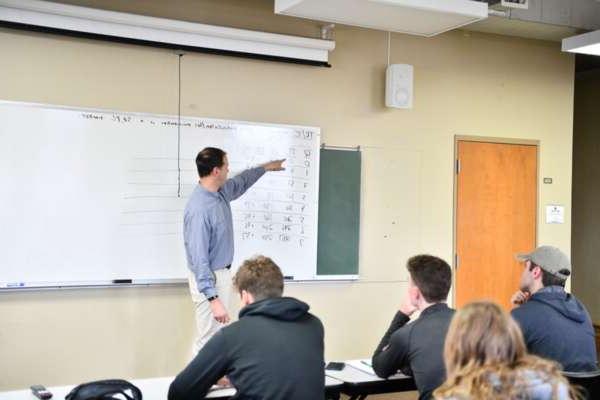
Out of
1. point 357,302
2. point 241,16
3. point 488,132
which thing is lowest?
point 357,302

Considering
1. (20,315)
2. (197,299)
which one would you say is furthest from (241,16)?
(20,315)

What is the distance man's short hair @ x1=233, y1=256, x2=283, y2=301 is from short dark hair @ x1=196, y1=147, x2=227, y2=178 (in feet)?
5.02

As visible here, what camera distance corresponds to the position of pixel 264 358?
2.53 metres

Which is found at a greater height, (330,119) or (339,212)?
(330,119)

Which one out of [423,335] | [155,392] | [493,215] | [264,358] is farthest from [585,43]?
[155,392]

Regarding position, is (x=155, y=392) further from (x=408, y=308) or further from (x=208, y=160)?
(x=208, y=160)

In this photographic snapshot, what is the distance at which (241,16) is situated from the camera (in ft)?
16.8

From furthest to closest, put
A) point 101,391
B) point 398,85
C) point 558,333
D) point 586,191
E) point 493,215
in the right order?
1. point 586,191
2. point 493,215
3. point 398,85
4. point 558,333
5. point 101,391

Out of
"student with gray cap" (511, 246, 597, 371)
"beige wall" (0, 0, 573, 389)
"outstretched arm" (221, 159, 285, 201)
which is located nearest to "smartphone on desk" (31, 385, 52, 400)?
"beige wall" (0, 0, 573, 389)

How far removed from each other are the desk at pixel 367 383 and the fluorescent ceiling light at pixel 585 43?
2815 mm

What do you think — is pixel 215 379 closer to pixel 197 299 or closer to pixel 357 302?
pixel 197 299

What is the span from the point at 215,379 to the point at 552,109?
15.8ft

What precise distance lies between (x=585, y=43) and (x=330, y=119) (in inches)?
71.7

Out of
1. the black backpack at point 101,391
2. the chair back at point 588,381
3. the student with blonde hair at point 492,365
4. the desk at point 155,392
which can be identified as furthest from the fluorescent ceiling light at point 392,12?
the student with blonde hair at point 492,365
